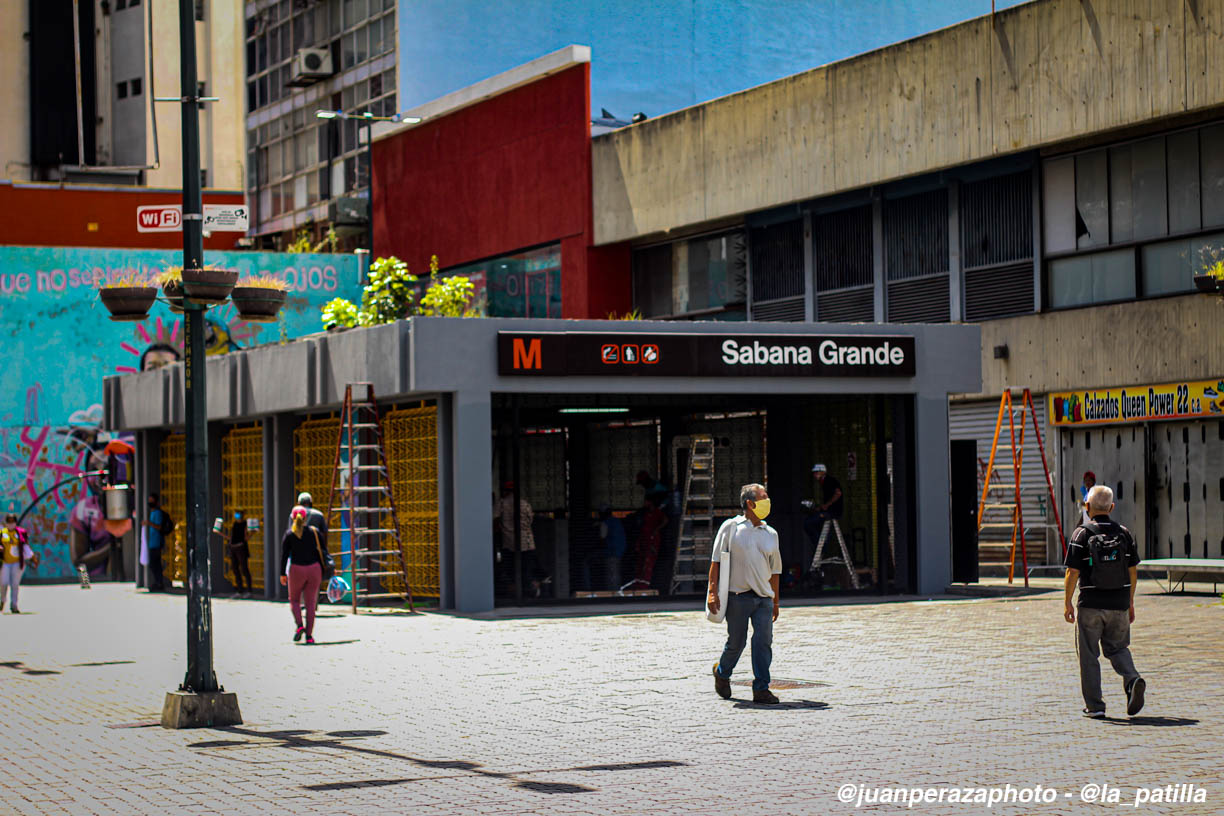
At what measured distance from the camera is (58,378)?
42531 mm

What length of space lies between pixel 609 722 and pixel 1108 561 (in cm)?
378

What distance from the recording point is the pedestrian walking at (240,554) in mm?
30281

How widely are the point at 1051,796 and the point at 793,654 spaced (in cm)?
842

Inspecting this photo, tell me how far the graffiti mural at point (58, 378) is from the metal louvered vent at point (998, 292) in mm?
20063

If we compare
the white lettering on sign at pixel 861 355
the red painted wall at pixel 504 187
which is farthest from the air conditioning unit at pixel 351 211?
the white lettering on sign at pixel 861 355

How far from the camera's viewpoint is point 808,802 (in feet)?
30.0

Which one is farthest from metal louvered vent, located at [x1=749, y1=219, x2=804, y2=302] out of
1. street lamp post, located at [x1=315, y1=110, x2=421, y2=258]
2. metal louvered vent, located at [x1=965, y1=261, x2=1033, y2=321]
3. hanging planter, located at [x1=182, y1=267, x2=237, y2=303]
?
hanging planter, located at [x1=182, y1=267, x2=237, y2=303]

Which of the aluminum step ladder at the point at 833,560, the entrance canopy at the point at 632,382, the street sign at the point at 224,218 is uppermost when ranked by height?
the street sign at the point at 224,218

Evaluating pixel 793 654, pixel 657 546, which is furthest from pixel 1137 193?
pixel 793 654

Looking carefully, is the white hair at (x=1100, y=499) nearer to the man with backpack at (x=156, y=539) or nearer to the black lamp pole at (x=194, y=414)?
the black lamp pole at (x=194, y=414)

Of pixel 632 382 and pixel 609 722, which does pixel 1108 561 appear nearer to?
pixel 609 722

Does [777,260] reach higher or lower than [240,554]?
higher

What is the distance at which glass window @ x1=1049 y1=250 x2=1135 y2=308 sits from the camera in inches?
1168

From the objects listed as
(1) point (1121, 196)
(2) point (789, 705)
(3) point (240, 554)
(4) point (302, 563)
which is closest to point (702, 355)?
(4) point (302, 563)
